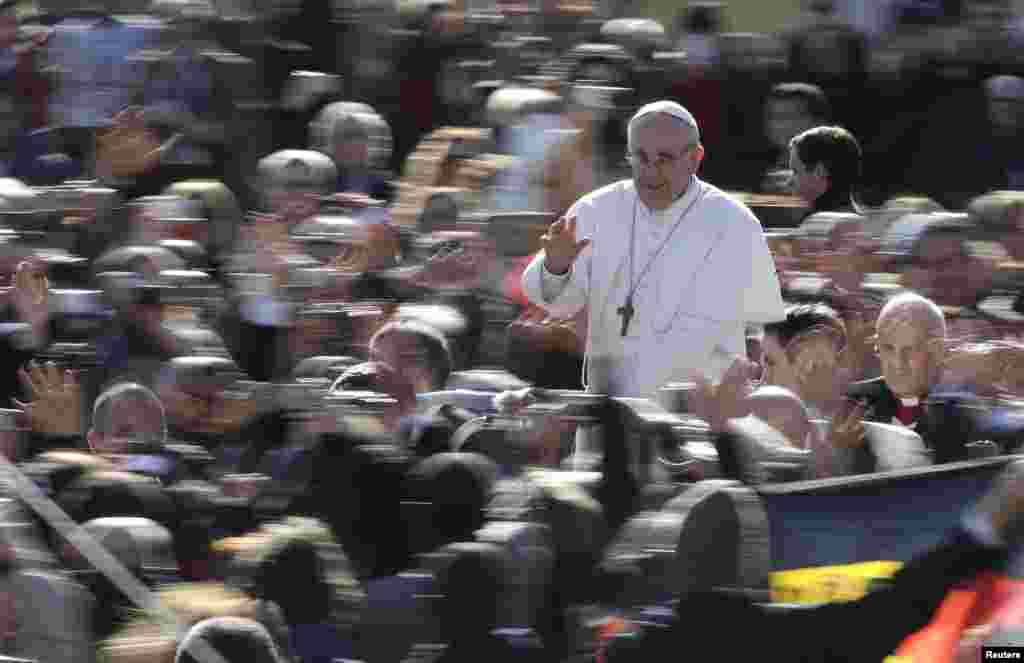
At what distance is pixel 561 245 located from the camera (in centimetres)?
638

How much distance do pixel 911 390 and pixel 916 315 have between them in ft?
0.79

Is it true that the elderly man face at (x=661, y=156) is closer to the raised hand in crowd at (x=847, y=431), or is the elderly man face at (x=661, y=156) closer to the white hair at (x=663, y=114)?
the white hair at (x=663, y=114)

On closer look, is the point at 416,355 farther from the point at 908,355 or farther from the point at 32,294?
the point at 32,294

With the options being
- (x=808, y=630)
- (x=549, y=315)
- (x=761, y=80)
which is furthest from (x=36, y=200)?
(x=808, y=630)

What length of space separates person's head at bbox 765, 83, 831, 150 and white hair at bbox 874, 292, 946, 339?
3.18 metres

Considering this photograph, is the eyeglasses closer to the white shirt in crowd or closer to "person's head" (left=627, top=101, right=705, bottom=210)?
"person's head" (left=627, top=101, right=705, bottom=210)

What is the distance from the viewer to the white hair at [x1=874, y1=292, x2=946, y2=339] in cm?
610

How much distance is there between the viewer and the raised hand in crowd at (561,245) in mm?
6367

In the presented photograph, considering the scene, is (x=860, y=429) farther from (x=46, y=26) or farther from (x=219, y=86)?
(x=46, y=26)

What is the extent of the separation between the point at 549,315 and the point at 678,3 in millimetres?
3968

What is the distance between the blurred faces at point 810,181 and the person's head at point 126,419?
280 cm

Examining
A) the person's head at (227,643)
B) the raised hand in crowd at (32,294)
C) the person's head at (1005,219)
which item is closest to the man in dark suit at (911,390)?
the person's head at (1005,219)

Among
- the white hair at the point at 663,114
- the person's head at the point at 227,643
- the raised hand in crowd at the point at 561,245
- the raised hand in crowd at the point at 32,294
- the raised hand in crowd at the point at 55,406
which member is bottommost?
the raised hand in crowd at the point at 55,406

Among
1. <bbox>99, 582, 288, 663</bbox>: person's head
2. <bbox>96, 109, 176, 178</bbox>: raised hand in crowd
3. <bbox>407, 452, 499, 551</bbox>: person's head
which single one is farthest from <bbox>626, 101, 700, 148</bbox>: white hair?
<bbox>96, 109, 176, 178</bbox>: raised hand in crowd
